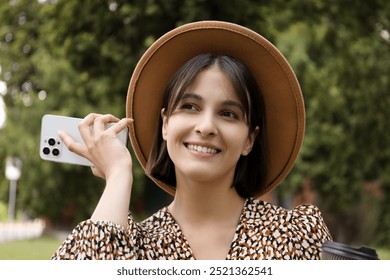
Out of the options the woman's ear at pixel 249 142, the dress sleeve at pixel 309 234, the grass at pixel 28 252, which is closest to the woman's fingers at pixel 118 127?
the woman's ear at pixel 249 142

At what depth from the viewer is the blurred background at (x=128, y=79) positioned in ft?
23.0

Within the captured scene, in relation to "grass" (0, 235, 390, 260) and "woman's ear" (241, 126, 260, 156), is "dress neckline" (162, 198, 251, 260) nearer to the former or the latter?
"woman's ear" (241, 126, 260, 156)

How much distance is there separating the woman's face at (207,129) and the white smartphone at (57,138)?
0.27 m

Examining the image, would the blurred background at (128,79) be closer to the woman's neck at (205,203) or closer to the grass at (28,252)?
the grass at (28,252)

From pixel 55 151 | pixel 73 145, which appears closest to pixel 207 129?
pixel 73 145

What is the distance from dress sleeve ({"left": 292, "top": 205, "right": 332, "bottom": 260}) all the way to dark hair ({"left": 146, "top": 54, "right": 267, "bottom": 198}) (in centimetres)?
22

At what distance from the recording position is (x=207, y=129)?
1716 mm

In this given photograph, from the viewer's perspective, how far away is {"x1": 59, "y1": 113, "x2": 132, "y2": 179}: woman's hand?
65.9 inches

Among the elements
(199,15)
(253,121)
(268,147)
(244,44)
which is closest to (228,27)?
(244,44)

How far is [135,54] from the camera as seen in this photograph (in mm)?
7098

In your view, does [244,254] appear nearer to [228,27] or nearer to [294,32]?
[228,27]

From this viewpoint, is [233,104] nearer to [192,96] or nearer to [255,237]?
[192,96]

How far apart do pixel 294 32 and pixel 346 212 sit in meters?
5.21

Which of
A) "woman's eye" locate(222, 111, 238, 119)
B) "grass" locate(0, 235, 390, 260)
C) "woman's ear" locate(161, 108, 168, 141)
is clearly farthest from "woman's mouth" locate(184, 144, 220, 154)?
"grass" locate(0, 235, 390, 260)
